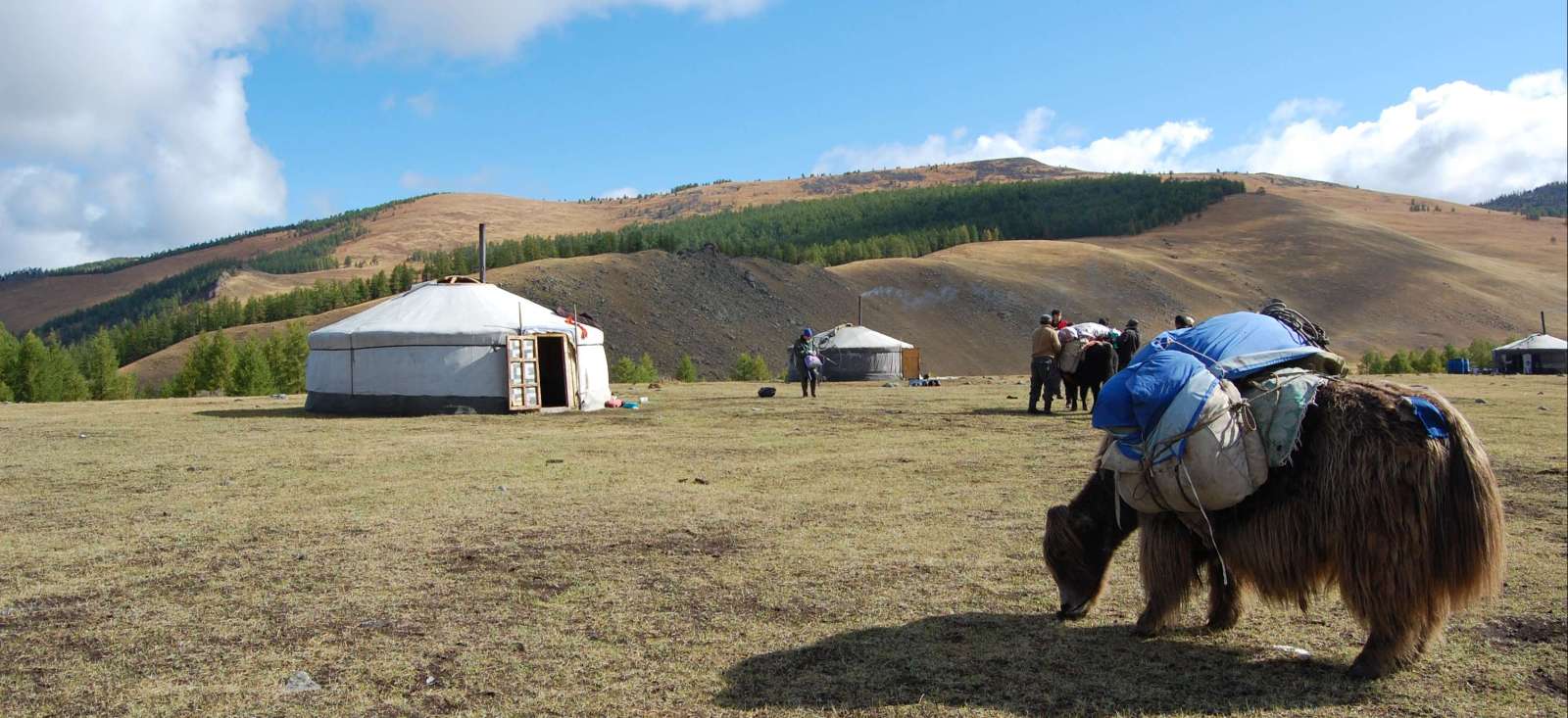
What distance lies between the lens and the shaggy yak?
329cm

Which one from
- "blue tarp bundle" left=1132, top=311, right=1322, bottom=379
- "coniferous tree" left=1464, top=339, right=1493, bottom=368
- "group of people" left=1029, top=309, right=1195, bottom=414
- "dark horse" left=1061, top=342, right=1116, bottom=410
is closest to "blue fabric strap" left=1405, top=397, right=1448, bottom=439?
"blue tarp bundle" left=1132, top=311, right=1322, bottom=379

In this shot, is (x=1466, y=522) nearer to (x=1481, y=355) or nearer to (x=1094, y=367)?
(x=1094, y=367)

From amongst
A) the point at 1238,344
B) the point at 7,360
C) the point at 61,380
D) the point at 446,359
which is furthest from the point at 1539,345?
the point at 7,360

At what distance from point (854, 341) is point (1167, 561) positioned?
36510mm

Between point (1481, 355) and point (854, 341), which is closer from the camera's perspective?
point (854, 341)

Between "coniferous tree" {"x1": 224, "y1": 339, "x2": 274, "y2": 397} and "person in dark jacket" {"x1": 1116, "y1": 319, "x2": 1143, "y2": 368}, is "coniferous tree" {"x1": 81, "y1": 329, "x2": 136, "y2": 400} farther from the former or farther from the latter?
"person in dark jacket" {"x1": 1116, "y1": 319, "x2": 1143, "y2": 368}

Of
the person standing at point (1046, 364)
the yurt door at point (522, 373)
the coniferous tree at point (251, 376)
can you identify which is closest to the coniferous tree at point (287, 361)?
the coniferous tree at point (251, 376)

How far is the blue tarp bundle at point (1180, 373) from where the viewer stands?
365 centimetres

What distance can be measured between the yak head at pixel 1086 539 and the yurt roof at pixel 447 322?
1552 centimetres

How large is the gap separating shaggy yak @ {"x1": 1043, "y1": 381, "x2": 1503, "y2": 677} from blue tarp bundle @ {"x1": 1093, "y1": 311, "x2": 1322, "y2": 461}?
312 millimetres

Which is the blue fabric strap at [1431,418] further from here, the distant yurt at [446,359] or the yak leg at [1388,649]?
the distant yurt at [446,359]

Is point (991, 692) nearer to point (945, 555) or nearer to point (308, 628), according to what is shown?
point (945, 555)

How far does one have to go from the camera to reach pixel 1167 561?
12.7ft

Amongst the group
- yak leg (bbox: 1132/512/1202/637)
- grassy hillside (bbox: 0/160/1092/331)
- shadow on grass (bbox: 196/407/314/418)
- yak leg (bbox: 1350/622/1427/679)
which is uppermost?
grassy hillside (bbox: 0/160/1092/331)
